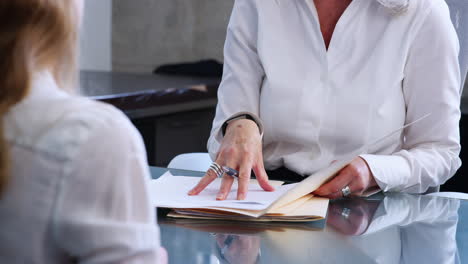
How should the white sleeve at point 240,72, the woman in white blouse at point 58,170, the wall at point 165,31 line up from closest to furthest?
the woman in white blouse at point 58,170 < the white sleeve at point 240,72 < the wall at point 165,31

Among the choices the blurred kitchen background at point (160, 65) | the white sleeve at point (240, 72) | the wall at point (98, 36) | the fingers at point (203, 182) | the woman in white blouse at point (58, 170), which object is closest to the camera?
the woman in white blouse at point (58, 170)

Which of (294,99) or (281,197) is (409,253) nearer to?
(281,197)

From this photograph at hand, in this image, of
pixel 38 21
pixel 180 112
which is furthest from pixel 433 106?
pixel 180 112

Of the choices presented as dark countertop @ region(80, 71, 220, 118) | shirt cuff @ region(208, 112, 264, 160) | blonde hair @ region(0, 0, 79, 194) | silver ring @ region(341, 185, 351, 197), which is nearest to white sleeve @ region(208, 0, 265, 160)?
shirt cuff @ region(208, 112, 264, 160)

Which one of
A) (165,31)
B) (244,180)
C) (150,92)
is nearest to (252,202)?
(244,180)

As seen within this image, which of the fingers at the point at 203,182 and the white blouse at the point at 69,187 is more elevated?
the white blouse at the point at 69,187

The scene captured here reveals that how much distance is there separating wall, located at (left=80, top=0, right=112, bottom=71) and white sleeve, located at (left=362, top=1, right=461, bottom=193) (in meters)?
3.60

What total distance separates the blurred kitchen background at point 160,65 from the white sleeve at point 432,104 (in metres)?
1.47

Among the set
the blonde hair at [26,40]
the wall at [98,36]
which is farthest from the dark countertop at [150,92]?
the blonde hair at [26,40]

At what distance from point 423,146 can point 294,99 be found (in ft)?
1.01

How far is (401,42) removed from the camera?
1.64m

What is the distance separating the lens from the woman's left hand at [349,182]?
4.50 ft

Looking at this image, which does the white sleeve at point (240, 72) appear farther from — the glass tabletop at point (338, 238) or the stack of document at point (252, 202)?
the glass tabletop at point (338, 238)

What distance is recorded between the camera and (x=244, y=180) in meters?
1.35
